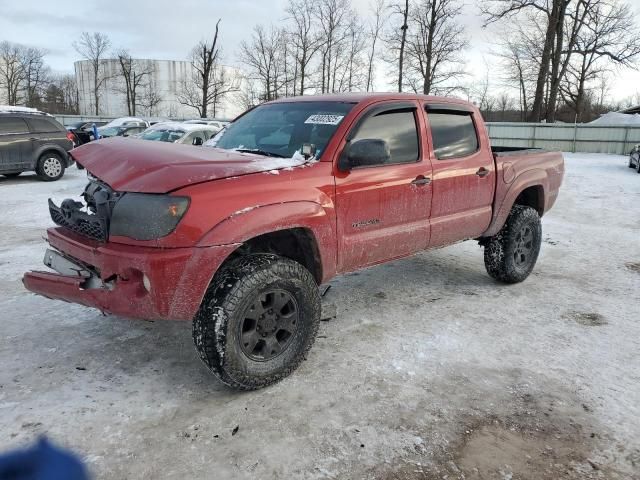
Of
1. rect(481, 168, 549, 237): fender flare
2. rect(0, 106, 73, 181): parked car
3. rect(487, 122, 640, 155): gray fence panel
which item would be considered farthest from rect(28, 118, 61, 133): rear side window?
rect(487, 122, 640, 155): gray fence panel

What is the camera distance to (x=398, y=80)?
1298 inches

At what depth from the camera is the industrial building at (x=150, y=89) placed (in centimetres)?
5656

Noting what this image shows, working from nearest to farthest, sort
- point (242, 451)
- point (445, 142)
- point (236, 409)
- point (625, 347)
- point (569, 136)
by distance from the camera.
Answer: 1. point (242, 451)
2. point (236, 409)
3. point (625, 347)
4. point (445, 142)
5. point (569, 136)

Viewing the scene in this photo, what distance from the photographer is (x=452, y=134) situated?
168 inches

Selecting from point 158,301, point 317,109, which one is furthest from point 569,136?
point 158,301

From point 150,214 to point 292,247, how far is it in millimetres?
1071

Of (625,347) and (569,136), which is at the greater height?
(569,136)

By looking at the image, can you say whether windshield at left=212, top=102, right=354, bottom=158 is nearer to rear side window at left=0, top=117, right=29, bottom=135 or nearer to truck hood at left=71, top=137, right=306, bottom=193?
truck hood at left=71, top=137, right=306, bottom=193

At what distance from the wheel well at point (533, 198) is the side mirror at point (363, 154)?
275 cm

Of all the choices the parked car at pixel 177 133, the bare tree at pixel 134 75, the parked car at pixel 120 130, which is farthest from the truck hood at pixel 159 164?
the bare tree at pixel 134 75

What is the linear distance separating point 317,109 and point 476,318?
2.21m

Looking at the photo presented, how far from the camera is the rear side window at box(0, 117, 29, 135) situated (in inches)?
453

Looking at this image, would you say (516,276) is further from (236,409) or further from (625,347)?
(236,409)

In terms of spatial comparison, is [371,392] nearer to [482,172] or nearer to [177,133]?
[482,172]
